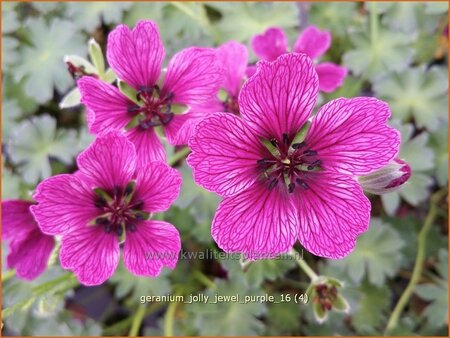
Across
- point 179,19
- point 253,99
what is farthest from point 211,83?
point 179,19

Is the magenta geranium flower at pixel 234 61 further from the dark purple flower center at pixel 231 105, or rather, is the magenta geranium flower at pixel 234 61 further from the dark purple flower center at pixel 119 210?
the dark purple flower center at pixel 119 210

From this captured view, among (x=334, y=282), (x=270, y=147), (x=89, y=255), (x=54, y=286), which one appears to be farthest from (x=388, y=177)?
(x=54, y=286)

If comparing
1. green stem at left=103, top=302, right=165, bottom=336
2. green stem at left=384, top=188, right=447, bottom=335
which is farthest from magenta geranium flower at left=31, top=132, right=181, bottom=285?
green stem at left=384, top=188, right=447, bottom=335

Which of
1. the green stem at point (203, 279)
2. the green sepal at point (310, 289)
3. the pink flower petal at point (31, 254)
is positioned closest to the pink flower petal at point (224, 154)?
the green sepal at point (310, 289)

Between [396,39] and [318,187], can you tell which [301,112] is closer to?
[318,187]

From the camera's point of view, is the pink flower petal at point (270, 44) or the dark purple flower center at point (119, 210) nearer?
the dark purple flower center at point (119, 210)

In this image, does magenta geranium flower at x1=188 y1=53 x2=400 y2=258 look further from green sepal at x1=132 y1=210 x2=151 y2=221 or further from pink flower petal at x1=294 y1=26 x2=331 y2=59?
pink flower petal at x1=294 y1=26 x2=331 y2=59

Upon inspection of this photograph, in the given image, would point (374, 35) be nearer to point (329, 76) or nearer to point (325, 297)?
point (329, 76)
